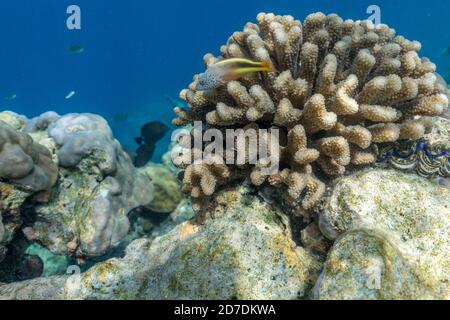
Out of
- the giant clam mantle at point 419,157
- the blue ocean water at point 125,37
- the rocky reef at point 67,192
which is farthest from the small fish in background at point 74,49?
the blue ocean water at point 125,37

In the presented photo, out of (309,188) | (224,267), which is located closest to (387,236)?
(309,188)

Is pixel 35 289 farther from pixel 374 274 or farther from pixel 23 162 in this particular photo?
pixel 374 274

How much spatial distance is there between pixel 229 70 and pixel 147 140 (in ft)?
19.7

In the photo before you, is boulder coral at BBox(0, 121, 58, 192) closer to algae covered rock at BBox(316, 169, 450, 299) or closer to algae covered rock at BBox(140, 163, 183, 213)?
algae covered rock at BBox(140, 163, 183, 213)

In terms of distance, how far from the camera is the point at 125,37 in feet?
280

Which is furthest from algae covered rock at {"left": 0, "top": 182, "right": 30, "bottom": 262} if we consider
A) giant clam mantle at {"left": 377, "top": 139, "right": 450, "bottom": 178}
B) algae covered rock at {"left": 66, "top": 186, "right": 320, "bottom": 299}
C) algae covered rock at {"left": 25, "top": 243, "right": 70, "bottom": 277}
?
giant clam mantle at {"left": 377, "top": 139, "right": 450, "bottom": 178}

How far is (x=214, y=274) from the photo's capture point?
7.09 ft

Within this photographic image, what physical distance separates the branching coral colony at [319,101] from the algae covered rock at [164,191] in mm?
2642

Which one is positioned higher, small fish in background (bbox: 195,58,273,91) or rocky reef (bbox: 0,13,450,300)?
small fish in background (bbox: 195,58,273,91)

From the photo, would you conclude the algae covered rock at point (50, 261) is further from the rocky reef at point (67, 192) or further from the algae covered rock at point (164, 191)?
the algae covered rock at point (164, 191)

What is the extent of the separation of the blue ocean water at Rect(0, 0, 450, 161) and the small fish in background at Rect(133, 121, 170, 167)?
53.2 m

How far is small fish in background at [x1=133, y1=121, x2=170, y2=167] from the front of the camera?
7.87m
